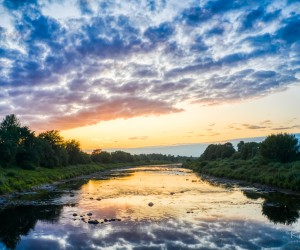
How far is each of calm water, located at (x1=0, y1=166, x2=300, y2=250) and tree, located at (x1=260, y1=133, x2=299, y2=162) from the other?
97.3 ft

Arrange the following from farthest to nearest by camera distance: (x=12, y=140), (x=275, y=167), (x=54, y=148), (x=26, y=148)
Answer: (x=54, y=148), (x=26, y=148), (x=12, y=140), (x=275, y=167)

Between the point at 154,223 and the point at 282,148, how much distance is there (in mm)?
52731

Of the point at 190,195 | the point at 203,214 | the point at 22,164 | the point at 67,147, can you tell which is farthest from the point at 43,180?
the point at 67,147

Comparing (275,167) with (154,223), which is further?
(275,167)

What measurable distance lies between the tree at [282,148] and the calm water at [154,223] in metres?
29.7

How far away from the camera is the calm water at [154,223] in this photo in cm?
2277

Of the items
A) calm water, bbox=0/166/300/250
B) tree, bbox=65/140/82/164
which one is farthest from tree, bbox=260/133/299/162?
tree, bbox=65/140/82/164

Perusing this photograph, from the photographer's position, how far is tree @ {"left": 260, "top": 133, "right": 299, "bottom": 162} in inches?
2820

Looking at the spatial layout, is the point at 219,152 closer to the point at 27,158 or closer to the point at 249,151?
the point at 249,151

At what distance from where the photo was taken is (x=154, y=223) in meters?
28.8

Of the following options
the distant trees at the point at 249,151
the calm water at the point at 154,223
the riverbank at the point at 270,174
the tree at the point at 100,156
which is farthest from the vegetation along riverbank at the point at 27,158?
the distant trees at the point at 249,151

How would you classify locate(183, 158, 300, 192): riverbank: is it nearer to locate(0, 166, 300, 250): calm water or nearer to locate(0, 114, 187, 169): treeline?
locate(0, 166, 300, 250): calm water

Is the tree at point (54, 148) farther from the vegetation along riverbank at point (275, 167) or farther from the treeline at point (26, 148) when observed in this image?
the vegetation along riverbank at point (275, 167)

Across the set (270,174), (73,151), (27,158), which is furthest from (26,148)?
(270,174)
